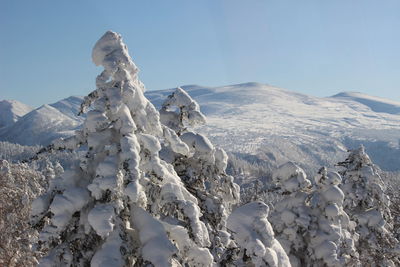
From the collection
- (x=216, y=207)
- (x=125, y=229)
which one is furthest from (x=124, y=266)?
(x=216, y=207)

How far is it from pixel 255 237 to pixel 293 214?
23.8ft

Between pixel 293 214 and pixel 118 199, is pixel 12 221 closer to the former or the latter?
pixel 293 214

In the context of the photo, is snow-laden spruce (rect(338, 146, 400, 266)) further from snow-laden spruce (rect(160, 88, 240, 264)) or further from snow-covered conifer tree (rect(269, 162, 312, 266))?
snow-laden spruce (rect(160, 88, 240, 264))

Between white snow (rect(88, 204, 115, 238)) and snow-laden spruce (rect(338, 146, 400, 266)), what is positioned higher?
white snow (rect(88, 204, 115, 238))

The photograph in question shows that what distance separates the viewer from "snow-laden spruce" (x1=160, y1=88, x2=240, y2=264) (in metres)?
11.4

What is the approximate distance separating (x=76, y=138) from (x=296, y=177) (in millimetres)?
9553

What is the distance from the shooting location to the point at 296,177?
16.6m

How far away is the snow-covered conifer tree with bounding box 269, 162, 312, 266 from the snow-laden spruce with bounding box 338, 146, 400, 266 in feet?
17.8

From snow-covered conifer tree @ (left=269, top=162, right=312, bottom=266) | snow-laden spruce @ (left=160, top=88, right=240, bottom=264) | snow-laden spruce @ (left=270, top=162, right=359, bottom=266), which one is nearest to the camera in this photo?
snow-laden spruce @ (left=160, top=88, right=240, bottom=264)

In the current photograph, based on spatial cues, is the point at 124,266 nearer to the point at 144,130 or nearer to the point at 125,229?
the point at 125,229

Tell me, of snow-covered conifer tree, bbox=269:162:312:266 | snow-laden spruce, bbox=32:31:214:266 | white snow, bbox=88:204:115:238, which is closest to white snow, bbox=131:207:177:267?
snow-laden spruce, bbox=32:31:214:266

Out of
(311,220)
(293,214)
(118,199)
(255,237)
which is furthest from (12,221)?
(255,237)

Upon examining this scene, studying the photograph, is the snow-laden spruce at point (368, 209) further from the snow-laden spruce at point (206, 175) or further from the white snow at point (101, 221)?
the white snow at point (101, 221)

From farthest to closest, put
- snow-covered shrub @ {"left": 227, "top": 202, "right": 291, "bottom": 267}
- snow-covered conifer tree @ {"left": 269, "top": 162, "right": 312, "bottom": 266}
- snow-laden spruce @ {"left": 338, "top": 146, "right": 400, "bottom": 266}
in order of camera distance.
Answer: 1. snow-laden spruce @ {"left": 338, "top": 146, "right": 400, "bottom": 266}
2. snow-covered conifer tree @ {"left": 269, "top": 162, "right": 312, "bottom": 266}
3. snow-covered shrub @ {"left": 227, "top": 202, "right": 291, "bottom": 267}
